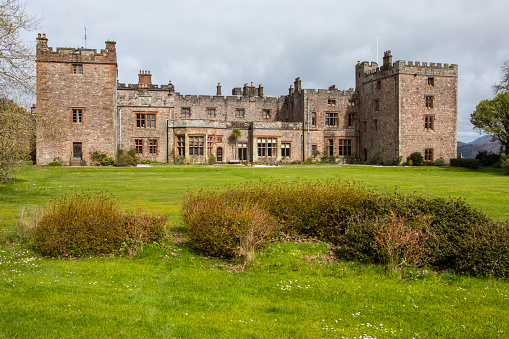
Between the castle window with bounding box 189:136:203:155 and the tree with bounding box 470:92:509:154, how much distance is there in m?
30.4

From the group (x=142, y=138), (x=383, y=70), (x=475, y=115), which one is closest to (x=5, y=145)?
(x=142, y=138)

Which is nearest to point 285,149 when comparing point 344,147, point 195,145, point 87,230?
point 344,147

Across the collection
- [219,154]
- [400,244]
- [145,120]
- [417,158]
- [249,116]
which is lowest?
[400,244]

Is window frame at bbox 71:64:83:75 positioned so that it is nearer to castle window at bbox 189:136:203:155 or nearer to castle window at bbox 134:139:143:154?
castle window at bbox 134:139:143:154

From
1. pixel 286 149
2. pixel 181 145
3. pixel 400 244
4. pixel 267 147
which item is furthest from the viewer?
pixel 286 149

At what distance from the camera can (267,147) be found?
160 feet

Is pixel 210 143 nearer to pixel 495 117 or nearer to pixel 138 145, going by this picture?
pixel 138 145

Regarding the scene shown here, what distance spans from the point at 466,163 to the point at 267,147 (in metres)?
21.4

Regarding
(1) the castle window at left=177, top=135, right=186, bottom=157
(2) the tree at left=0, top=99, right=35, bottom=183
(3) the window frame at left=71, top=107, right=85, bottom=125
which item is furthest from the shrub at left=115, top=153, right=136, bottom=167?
(2) the tree at left=0, top=99, right=35, bottom=183

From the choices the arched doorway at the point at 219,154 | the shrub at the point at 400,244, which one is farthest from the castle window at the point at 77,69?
the shrub at the point at 400,244

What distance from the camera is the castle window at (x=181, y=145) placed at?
1818 inches

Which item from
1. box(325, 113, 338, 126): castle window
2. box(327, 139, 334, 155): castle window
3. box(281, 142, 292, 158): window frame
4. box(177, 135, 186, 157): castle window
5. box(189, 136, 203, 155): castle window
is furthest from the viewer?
box(325, 113, 338, 126): castle window

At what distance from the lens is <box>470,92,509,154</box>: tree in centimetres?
4222

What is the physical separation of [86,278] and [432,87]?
4592cm
